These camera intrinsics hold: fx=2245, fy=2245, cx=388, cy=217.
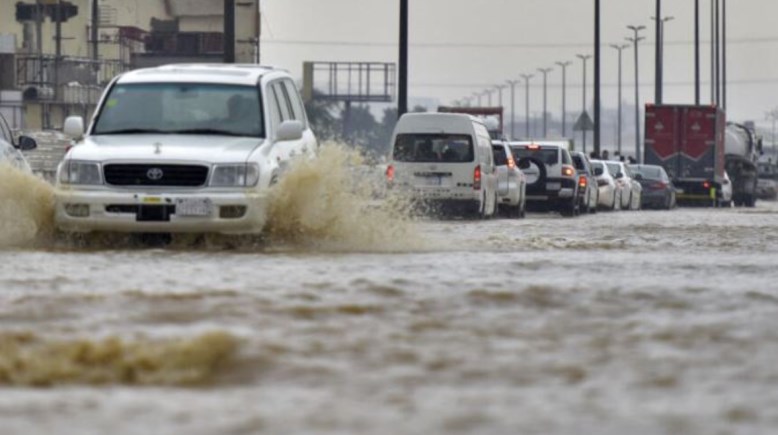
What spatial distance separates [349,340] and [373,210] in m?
11.6

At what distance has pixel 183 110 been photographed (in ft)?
68.3

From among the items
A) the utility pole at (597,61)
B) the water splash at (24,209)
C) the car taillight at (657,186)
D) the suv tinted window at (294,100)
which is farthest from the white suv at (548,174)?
the utility pole at (597,61)

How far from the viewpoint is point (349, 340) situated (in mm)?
10805

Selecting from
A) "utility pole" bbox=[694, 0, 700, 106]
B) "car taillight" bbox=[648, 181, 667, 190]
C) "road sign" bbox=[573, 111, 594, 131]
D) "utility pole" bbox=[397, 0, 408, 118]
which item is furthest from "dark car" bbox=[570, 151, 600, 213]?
"utility pole" bbox=[694, 0, 700, 106]

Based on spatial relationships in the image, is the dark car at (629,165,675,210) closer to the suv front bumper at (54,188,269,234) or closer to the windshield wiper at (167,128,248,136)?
the windshield wiper at (167,128,248,136)

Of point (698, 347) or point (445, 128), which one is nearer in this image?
point (698, 347)

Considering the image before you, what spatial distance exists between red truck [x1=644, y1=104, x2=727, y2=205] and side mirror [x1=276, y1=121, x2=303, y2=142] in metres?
45.3

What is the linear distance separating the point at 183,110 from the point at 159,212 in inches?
63.4

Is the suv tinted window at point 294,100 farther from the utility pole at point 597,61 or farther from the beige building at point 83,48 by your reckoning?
the utility pole at point 597,61

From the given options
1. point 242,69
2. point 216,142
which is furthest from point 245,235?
point 242,69

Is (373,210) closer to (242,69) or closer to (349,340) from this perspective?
(242,69)

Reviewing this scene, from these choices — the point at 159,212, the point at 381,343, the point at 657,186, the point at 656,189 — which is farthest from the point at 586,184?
the point at 381,343

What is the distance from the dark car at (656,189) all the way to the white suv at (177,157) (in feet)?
130

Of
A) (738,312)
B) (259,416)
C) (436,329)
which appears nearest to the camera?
(259,416)
